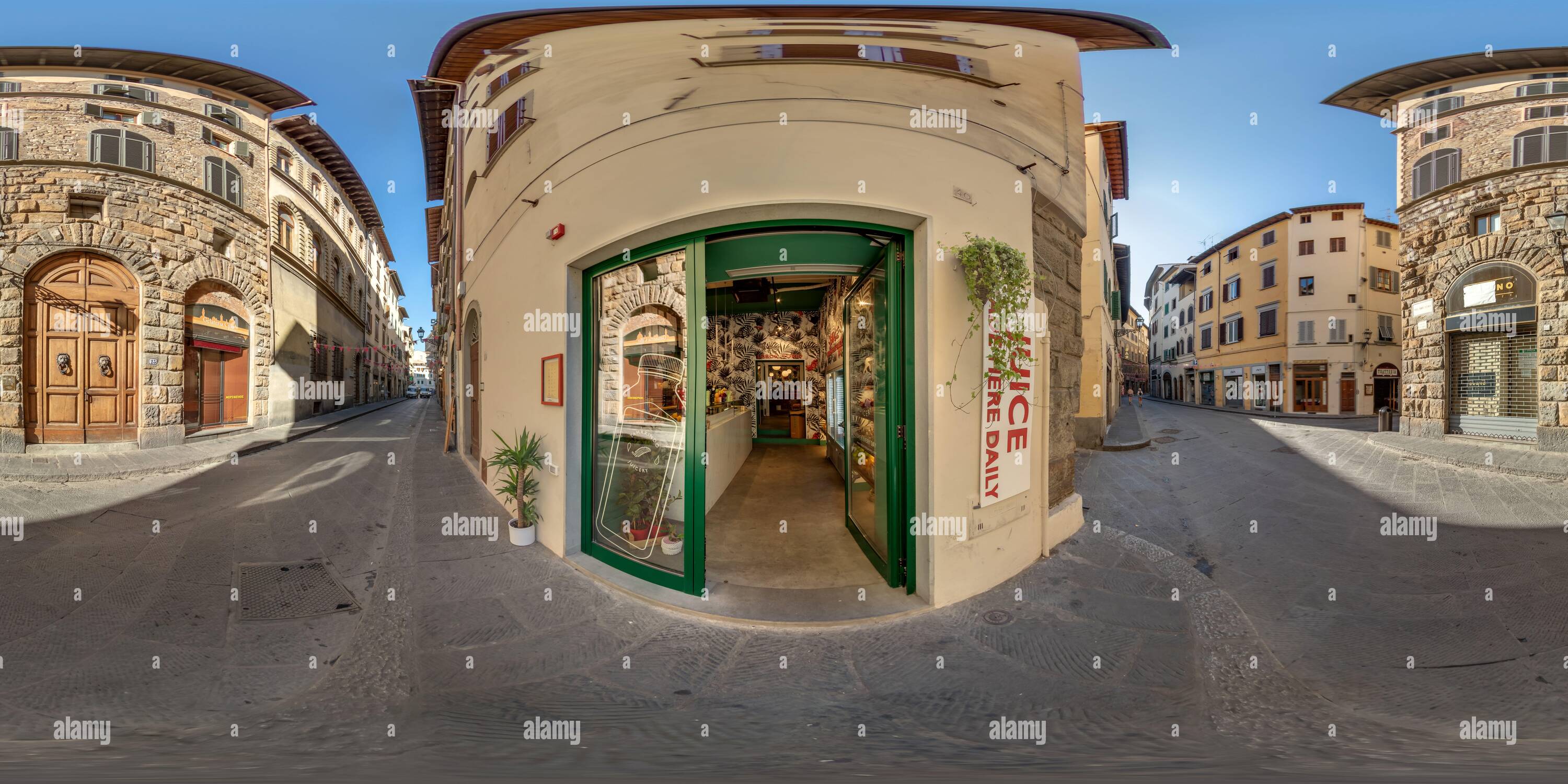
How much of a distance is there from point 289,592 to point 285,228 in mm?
16625

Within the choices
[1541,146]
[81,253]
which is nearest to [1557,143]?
[1541,146]

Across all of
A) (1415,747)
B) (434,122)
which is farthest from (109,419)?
(1415,747)

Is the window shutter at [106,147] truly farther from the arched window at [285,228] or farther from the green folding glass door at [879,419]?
the green folding glass door at [879,419]

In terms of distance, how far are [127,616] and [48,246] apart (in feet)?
37.3

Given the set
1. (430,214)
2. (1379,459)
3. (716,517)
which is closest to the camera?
(716,517)

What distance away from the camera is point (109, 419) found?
927cm

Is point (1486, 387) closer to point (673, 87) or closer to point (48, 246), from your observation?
point (673, 87)

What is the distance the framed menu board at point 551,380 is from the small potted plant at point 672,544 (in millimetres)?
1617

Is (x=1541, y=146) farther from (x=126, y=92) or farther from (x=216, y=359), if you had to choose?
(x=216, y=359)

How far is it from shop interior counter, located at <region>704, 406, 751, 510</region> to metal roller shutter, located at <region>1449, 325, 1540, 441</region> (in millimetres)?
15069

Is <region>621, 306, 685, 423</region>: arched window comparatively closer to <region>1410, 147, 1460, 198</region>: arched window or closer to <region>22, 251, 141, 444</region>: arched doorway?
<region>22, 251, 141, 444</region>: arched doorway

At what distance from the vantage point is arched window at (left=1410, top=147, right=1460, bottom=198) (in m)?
10.6

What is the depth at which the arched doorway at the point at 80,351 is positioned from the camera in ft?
29.1

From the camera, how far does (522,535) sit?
4.82 metres
